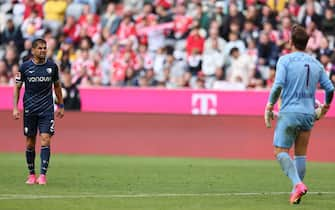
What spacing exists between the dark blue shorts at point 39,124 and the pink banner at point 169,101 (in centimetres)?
957

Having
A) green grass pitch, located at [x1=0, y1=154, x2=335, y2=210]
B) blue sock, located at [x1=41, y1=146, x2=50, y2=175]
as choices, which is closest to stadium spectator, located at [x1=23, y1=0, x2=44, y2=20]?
green grass pitch, located at [x1=0, y1=154, x2=335, y2=210]

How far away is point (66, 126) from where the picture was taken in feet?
75.2

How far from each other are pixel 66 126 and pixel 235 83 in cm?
493

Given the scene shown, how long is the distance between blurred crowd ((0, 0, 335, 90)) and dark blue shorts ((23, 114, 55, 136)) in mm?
9999

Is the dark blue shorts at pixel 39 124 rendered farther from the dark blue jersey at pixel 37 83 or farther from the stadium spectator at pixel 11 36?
the stadium spectator at pixel 11 36

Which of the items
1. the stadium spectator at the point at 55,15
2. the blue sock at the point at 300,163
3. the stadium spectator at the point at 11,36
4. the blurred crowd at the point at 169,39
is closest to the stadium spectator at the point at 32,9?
the blurred crowd at the point at 169,39

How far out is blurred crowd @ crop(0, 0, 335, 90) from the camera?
2561 cm

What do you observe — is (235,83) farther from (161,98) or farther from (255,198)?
(255,198)

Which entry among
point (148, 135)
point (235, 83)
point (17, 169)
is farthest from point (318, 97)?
point (17, 169)

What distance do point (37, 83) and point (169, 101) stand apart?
10042 mm

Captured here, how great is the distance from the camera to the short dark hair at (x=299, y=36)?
39.3ft

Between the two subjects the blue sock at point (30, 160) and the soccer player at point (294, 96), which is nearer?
the soccer player at point (294, 96)

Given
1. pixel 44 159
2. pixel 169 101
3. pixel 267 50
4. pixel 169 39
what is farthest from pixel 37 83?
pixel 169 39

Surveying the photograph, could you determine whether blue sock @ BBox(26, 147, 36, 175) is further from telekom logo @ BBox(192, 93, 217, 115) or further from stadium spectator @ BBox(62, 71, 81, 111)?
stadium spectator @ BBox(62, 71, 81, 111)
